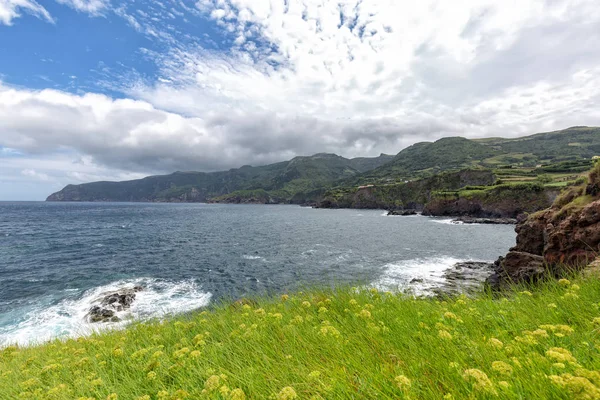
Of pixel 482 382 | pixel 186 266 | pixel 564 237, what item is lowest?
pixel 186 266

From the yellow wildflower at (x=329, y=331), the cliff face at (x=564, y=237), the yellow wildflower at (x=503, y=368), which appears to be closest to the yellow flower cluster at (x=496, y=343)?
the yellow wildflower at (x=503, y=368)

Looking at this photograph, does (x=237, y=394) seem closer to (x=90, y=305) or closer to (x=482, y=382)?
(x=482, y=382)

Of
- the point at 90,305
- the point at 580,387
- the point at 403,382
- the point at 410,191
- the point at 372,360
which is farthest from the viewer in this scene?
the point at 410,191

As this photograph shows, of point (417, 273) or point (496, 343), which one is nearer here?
point (496, 343)

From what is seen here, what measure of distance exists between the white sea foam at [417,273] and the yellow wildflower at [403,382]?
24.2m

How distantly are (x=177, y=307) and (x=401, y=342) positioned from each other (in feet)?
82.6

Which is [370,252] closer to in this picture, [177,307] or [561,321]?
[177,307]

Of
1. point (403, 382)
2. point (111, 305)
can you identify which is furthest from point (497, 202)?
point (403, 382)

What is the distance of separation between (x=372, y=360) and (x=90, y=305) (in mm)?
30524

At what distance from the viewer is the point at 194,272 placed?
36344 millimetres

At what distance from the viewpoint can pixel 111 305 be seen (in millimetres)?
24703

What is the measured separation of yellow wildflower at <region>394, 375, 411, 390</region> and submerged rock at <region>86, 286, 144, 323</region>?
27.0m

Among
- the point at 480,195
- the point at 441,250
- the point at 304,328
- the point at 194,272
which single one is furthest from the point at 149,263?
the point at 480,195

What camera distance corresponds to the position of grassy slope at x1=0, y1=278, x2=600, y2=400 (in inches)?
110
